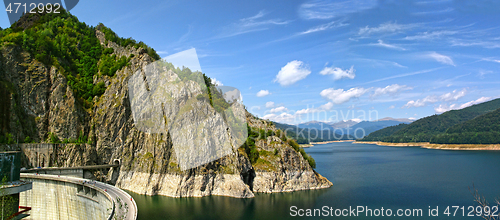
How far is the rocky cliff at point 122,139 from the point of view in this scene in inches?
2470

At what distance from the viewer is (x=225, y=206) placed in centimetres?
5156

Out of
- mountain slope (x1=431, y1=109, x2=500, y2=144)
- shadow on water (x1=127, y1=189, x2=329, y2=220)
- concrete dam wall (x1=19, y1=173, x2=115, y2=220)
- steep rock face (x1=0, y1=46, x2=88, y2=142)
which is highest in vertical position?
steep rock face (x1=0, y1=46, x2=88, y2=142)

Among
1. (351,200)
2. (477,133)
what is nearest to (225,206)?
(351,200)

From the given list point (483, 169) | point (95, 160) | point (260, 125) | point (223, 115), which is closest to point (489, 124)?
point (483, 169)

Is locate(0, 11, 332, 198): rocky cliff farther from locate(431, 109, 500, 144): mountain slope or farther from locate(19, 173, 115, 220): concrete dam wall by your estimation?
locate(431, 109, 500, 144): mountain slope

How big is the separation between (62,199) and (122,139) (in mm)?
30931

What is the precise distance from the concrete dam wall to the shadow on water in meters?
8.31

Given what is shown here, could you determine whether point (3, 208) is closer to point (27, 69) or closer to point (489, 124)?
point (27, 69)

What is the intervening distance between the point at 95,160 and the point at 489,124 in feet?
753

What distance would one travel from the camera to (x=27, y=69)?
239 feet

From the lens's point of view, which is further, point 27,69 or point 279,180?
point 27,69

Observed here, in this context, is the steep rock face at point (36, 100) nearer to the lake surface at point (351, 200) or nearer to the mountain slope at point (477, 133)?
the lake surface at point (351, 200)

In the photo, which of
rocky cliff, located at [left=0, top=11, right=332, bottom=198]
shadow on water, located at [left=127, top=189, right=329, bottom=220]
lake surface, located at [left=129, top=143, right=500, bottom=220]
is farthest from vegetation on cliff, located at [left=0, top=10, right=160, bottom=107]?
lake surface, located at [left=129, top=143, right=500, bottom=220]

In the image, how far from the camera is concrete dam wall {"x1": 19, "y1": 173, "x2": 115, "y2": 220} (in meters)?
40.8
